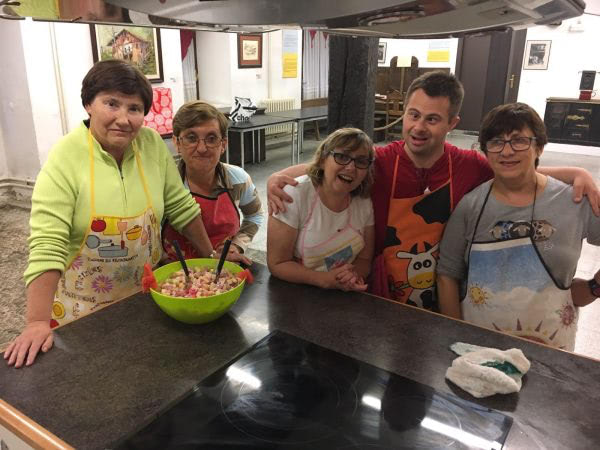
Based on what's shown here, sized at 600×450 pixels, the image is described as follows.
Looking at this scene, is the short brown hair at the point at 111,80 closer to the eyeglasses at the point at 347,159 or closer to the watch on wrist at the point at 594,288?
the eyeglasses at the point at 347,159

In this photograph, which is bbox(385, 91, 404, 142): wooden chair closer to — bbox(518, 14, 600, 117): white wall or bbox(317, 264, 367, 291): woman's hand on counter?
bbox(518, 14, 600, 117): white wall

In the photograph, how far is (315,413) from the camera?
99 centimetres

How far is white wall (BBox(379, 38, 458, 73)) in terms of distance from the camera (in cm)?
915

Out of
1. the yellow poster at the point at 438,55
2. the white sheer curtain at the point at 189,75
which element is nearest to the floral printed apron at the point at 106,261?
the white sheer curtain at the point at 189,75

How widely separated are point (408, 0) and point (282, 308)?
2.97 feet

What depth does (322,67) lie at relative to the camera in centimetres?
939

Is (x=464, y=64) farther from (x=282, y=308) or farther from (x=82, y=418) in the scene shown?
(x=82, y=418)

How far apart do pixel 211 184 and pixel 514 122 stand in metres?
1.12


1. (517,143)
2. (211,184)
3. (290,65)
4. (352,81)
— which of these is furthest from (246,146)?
(517,143)

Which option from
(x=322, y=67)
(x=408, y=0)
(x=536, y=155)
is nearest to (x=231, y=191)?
(x=536, y=155)

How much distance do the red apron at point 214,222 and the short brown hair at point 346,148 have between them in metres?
0.46

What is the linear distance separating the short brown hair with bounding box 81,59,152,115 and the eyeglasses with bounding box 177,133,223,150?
385 mm

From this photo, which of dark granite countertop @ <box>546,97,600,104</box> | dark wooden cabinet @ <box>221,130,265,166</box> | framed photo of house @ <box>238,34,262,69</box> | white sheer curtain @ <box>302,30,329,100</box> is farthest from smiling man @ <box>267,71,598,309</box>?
white sheer curtain @ <box>302,30,329,100</box>

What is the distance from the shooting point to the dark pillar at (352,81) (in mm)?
2119
